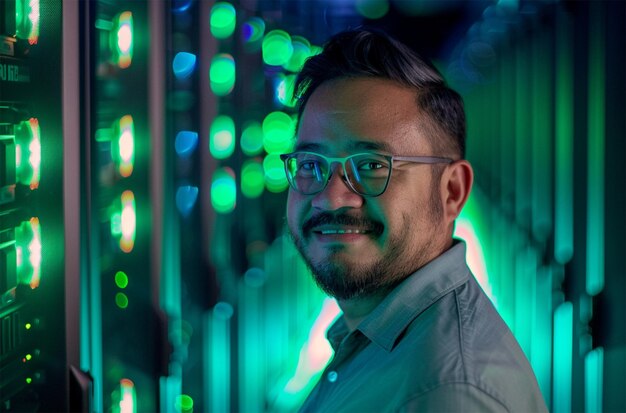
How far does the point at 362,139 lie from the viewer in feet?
3.48

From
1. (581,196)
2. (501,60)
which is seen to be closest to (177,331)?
(581,196)

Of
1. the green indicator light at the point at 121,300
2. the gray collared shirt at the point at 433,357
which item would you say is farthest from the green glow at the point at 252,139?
the gray collared shirt at the point at 433,357

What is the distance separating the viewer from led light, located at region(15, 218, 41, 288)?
1.05 meters

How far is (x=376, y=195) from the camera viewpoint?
3.45ft

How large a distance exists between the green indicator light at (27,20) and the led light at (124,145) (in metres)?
0.43

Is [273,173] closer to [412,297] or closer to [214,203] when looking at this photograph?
[214,203]

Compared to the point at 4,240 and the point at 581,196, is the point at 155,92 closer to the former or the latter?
the point at 4,240

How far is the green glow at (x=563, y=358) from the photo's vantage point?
7.81 feet

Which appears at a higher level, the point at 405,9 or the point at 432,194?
the point at 405,9

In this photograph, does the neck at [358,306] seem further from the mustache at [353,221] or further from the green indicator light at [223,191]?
the green indicator light at [223,191]

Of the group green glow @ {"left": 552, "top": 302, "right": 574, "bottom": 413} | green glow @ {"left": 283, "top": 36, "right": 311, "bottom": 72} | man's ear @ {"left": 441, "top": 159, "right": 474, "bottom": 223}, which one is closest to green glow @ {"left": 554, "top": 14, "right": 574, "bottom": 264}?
green glow @ {"left": 552, "top": 302, "right": 574, "bottom": 413}

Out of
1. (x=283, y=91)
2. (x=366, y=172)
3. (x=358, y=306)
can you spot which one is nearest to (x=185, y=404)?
(x=283, y=91)

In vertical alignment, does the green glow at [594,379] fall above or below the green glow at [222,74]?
below

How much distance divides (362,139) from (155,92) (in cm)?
63
